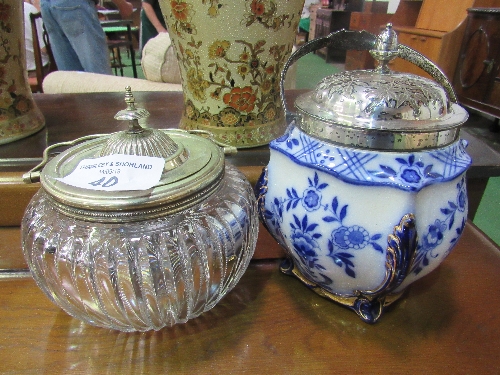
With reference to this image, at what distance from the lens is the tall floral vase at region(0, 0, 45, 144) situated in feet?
2.08

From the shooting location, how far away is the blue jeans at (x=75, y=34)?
4.97ft

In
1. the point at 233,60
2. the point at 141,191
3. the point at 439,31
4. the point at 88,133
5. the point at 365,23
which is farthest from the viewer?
the point at 365,23

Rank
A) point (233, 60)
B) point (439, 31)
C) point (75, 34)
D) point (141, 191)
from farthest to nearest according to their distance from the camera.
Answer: point (439, 31) → point (75, 34) → point (233, 60) → point (141, 191)

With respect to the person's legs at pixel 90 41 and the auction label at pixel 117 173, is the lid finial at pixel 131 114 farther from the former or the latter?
the person's legs at pixel 90 41

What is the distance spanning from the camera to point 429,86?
37 cm

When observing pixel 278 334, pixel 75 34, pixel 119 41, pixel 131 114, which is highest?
pixel 131 114

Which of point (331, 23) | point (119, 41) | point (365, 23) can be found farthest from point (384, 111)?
point (119, 41)

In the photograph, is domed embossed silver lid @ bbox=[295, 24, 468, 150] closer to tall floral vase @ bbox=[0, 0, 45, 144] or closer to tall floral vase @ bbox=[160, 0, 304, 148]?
tall floral vase @ bbox=[160, 0, 304, 148]

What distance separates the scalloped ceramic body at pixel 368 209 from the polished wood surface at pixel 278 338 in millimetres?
54

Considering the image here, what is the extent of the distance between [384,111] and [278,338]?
26 centimetres

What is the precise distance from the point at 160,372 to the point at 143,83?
113 cm

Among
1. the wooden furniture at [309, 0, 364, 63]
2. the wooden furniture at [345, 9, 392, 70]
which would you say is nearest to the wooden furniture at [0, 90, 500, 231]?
the wooden furniture at [345, 9, 392, 70]

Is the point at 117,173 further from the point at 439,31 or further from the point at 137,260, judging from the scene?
the point at 439,31

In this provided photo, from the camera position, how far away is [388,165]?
1.13 feet
